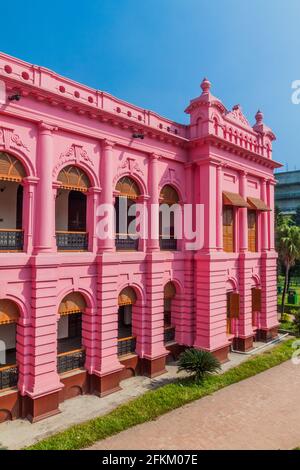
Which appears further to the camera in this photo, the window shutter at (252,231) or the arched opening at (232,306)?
the window shutter at (252,231)

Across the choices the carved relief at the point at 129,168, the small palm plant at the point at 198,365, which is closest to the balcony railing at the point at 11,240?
the carved relief at the point at 129,168

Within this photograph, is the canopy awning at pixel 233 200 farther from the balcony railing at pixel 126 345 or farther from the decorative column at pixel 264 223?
the balcony railing at pixel 126 345

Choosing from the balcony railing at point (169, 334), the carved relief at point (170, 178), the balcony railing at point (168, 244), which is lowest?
the balcony railing at point (169, 334)

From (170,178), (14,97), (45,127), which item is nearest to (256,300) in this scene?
(170,178)

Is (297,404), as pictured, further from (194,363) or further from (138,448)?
(138,448)

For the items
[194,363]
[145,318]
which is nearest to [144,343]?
[145,318]

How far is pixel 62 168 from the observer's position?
11664mm

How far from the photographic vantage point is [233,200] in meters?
16.3

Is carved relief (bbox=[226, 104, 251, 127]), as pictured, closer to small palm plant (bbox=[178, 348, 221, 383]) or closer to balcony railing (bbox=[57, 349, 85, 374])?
small palm plant (bbox=[178, 348, 221, 383])

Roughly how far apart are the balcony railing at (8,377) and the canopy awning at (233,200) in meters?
11.4

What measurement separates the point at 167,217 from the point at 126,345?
6111 mm

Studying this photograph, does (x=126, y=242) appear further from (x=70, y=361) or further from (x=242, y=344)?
(x=242, y=344)

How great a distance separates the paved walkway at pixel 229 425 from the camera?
930 centimetres

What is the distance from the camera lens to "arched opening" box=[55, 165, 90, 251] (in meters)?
11.9
